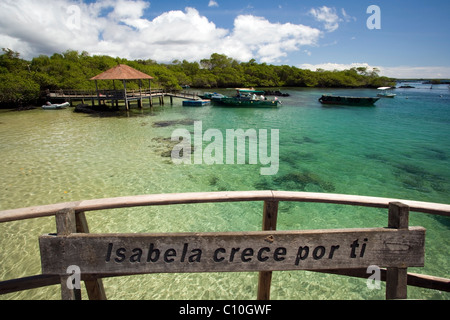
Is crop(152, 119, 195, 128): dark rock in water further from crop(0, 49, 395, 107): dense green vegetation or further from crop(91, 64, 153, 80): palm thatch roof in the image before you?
crop(0, 49, 395, 107): dense green vegetation

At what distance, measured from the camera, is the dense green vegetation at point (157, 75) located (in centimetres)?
2822

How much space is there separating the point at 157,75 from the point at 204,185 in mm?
50277

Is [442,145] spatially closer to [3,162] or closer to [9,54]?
[3,162]

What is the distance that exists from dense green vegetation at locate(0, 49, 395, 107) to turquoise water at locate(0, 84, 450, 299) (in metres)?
13.6

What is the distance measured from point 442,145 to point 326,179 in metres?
12.6

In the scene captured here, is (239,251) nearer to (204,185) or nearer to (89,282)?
(89,282)

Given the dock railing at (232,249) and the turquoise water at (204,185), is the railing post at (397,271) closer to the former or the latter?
the dock railing at (232,249)

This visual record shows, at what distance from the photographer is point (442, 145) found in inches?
630

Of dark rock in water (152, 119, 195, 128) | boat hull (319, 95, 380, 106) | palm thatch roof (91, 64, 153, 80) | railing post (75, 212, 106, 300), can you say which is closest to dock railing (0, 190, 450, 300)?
railing post (75, 212, 106, 300)

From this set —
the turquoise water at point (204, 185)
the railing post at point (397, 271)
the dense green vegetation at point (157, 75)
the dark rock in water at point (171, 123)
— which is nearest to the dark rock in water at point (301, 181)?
the turquoise water at point (204, 185)

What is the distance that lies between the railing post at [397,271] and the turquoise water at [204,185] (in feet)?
9.21

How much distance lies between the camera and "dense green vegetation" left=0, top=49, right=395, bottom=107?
92.6 feet
